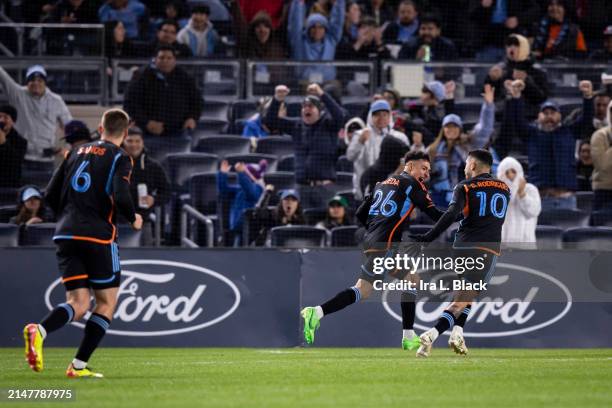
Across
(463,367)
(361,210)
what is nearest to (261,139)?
(361,210)

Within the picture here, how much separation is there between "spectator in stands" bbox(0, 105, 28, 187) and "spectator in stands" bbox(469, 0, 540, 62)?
27.4 feet

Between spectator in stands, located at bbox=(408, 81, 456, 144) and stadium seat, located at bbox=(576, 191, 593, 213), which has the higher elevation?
spectator in stands, located at bbox=(408, 81, 456, 144)

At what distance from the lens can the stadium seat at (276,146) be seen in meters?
19.0

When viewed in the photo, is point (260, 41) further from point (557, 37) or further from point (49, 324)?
point (49, 324)

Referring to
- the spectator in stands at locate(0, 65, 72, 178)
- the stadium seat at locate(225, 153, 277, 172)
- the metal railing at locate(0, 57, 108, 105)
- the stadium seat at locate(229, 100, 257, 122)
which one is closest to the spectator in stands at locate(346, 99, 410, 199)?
the stadium seat at locate(225, 153, 277, 172)

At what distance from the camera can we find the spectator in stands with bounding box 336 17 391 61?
20516mm

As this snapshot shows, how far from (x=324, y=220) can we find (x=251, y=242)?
104cm

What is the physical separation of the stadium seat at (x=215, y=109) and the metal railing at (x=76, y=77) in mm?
1614

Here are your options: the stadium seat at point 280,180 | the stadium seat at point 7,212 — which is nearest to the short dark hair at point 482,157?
the stadium seat at point 280,180

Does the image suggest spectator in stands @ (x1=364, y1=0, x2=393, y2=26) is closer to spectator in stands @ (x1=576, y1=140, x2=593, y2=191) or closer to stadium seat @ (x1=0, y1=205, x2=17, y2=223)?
spectator in stands @ (x1=576, y1=140, x2=593, y2=191)

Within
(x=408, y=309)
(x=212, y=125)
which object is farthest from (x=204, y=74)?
(x=408, y=309)

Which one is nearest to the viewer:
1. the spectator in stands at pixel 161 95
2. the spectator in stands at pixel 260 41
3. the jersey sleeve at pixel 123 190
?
the jersey sleeve at pixel 123 190

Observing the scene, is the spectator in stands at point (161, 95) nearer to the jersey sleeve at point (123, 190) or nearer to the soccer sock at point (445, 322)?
the soccer sock at point (445, 322)

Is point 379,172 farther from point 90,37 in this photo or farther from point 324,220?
point 90,37
